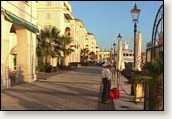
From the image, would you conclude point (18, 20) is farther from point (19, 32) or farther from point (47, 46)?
point (47, 46)

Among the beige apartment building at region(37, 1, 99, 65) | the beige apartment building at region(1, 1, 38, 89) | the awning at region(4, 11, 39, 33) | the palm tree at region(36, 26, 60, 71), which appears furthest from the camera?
the palm tree at region(36, 26, 60, 71)

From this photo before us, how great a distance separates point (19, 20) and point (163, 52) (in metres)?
5.03

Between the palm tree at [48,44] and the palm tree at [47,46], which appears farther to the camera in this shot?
the palm tree at [48,44]

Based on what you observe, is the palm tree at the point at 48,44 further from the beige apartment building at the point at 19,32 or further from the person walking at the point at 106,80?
the person walking at the point at 106,80

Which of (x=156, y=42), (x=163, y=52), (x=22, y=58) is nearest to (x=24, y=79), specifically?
(x=22, y=58)

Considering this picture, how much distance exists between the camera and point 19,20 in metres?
10.7

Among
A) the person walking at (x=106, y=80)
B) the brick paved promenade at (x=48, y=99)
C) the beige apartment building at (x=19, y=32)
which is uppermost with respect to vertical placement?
the beige apartment building at (x=19, y=32)

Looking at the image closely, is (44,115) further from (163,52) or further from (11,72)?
(11,72)

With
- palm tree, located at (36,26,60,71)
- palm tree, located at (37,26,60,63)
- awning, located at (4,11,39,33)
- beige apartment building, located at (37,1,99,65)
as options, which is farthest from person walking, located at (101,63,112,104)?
palm tree, located at (37,26,60,63)

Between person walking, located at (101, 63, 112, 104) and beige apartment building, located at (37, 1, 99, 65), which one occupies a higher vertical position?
beige apartment building, located at (37, 1, 99, 65)

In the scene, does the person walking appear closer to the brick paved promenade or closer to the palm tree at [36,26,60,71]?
the brick paved promenade

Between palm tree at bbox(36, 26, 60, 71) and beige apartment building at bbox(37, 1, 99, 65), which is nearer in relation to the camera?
beige apartment building at bbox(37, 1, 99, 65)

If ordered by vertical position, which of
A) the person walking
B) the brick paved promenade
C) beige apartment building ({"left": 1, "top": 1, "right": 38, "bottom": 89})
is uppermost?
beige apartment building ({"left": 1, "top": 1, "right": 38, "bottom": 89})

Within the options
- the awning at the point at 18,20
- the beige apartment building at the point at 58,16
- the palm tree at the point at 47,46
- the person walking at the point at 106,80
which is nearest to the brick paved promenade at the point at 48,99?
the person walking at the point at 106,80
